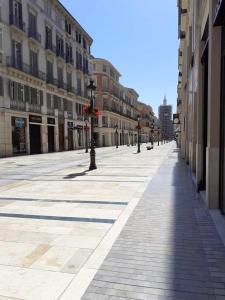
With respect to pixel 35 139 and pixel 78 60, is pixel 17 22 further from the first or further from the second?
pixel 78 60

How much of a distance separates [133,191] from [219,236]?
4427mm

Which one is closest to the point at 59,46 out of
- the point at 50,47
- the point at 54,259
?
the point at 50,47

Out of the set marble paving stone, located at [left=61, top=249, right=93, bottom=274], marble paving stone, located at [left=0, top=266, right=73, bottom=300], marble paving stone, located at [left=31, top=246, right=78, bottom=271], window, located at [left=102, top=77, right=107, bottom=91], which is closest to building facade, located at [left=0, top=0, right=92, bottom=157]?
window, located at [left=102, top=77, right=107, bottom=91]

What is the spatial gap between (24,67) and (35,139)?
8.13 m

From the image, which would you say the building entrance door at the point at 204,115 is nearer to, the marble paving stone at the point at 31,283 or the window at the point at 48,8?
the marble paving stone at the point at 31,283

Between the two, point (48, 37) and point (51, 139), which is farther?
point (51, 139)

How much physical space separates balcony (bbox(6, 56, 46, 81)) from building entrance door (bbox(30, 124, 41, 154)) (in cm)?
579

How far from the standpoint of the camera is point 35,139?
34.0 metres

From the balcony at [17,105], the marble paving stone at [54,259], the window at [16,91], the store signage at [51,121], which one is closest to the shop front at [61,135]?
the store signage at [51,121]

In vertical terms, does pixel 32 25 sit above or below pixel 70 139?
above

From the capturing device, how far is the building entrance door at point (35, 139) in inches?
1303

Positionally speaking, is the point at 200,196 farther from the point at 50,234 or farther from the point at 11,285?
the point at 11,285

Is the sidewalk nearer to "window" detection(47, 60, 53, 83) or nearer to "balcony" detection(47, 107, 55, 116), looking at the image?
"balcony" detection(47, 107, 55, 116)

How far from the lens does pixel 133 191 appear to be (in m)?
9.29
